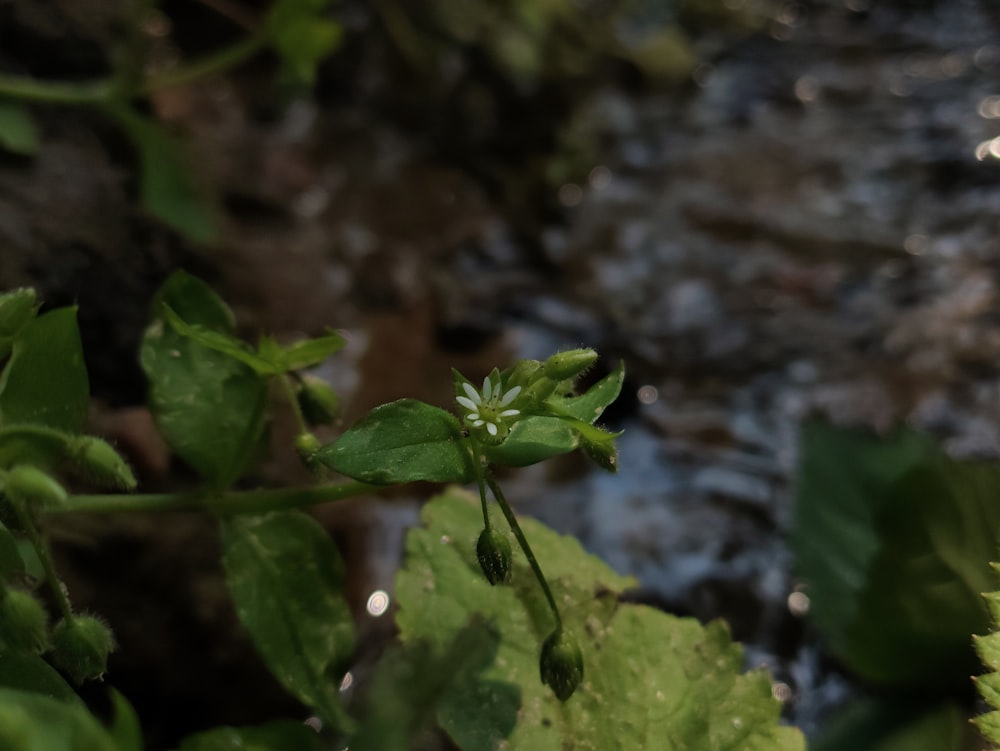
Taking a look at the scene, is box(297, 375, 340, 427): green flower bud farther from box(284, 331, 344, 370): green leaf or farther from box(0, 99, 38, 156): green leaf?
box(0, 99, 38, 156): green leaf

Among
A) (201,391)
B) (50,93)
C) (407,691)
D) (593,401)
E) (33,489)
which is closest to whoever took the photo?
(407,691)

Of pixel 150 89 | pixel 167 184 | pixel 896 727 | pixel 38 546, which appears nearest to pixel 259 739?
pixel 38 546

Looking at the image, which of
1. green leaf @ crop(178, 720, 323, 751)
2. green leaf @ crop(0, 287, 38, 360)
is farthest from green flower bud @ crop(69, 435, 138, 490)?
green leaf @ crop(178, 720, 323, 751)

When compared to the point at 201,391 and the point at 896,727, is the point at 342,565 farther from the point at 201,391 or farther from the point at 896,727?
the point at 896,727

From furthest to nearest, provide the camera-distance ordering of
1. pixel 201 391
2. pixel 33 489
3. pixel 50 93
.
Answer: pixel 50 93, pixel 201 391, pixel 33 489

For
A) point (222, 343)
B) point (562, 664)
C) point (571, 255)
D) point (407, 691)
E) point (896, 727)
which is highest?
point (407, 691)

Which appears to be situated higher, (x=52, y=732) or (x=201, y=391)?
(x=52, y=732)

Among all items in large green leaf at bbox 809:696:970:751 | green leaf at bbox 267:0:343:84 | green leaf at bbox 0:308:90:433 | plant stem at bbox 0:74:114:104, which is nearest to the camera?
green leaf at bbox 0:308:90:433

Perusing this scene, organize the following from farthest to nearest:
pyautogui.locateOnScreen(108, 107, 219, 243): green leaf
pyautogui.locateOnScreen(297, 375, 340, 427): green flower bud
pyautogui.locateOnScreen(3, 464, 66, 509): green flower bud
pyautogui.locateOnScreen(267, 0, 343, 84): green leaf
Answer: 1. pyautogui.locateOnScreen(267, 0, 343, 84): green leaf
2. pyautogui.locateOnScreen(108, 107, 219, 243): green leaf
3. pyautogui.locateOnScreen(297, 375, 340, 427): green flower bud
4. pyautogui.locateOnScreen(3, 464, 66, 509): green flower bud
